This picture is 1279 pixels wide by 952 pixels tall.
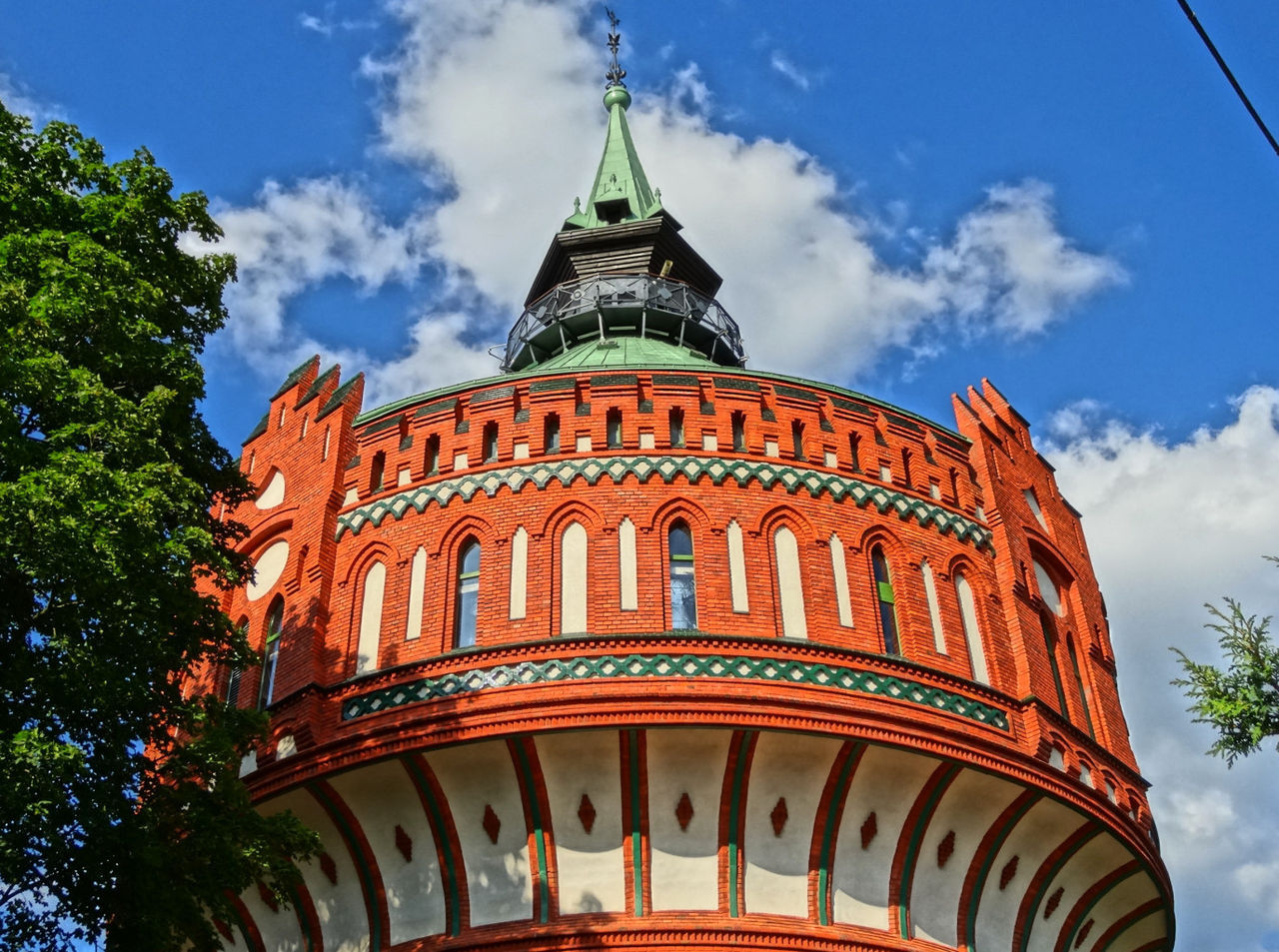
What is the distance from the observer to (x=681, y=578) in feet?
60.8

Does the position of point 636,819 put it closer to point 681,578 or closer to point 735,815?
point 735,815

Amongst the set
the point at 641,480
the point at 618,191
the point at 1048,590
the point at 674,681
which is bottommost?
the point at 674,681

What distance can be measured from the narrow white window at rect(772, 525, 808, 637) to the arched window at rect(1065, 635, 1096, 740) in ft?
15.3

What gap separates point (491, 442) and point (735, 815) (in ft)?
19.2

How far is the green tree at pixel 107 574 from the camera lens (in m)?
11.9

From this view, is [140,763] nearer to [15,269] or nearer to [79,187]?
[15,269]

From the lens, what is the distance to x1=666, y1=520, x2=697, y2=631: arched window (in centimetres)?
1812

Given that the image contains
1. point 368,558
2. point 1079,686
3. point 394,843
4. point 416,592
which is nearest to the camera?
point 394,843

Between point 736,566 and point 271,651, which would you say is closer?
point 736,566

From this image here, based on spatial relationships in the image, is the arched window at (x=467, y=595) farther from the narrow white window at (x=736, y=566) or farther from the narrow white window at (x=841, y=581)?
the narrow white window at (x=841, y=581)

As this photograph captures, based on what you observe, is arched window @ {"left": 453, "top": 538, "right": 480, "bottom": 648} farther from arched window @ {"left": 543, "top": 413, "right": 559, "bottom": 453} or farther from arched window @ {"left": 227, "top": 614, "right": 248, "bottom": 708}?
Answer: arched window @ {"left": 227, "top": 614, "right": 248, "bottom": 708}

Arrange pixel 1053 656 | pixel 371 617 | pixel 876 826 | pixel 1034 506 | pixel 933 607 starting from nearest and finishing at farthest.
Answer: pixel 876 826, pixel 371 617, pixel 933 607, pixel 1053 656, pixel 1034 506

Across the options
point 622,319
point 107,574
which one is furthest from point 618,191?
point 107,574

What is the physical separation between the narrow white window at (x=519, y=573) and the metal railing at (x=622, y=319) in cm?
1084
